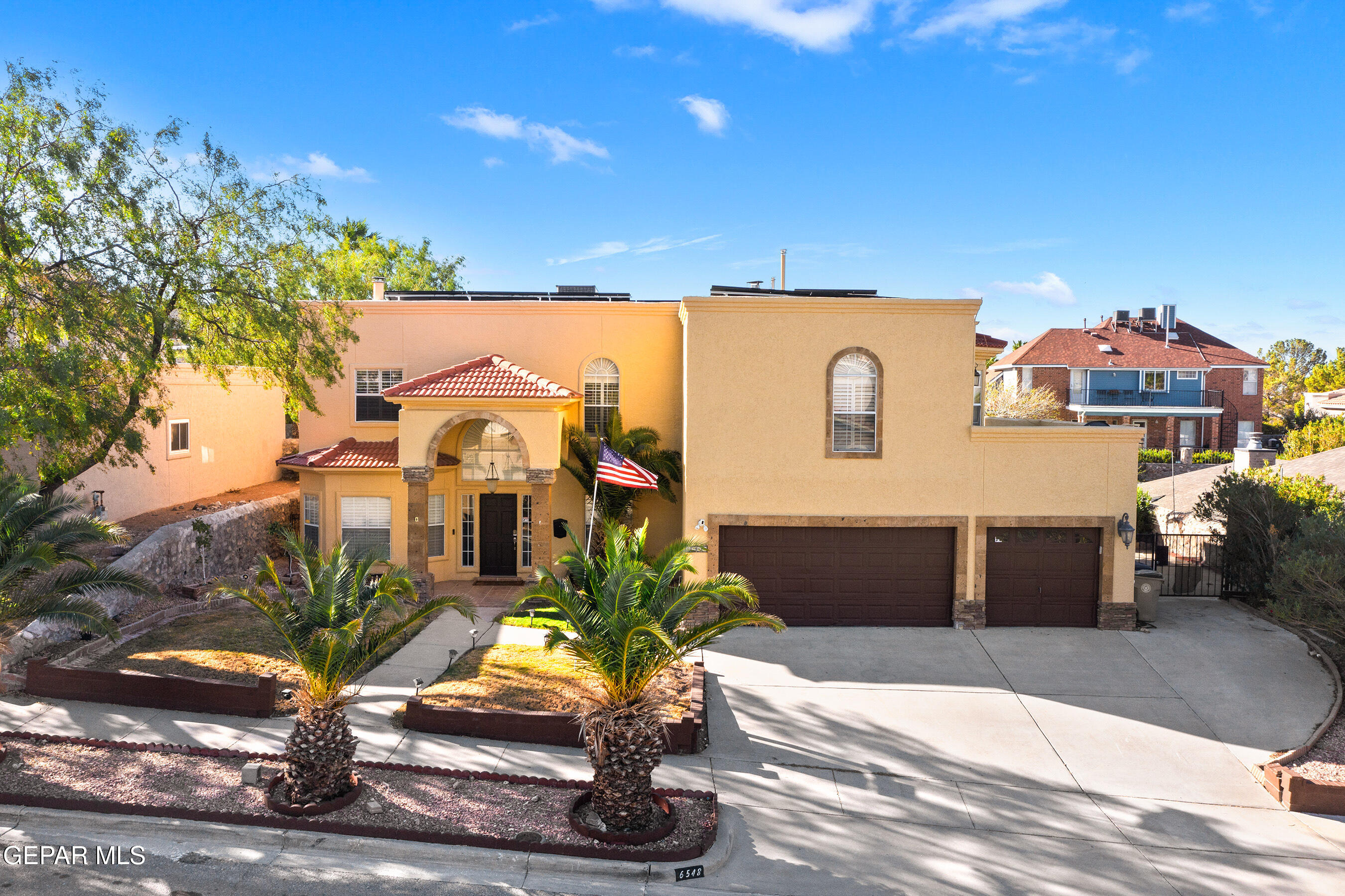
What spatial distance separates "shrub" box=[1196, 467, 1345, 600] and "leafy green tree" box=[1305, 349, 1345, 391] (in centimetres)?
4234

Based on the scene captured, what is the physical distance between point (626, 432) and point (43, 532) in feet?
38.2

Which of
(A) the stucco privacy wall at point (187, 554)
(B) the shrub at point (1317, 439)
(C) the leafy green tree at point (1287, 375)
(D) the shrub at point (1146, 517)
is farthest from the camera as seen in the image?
(C) the leafy green tree at point (1287, 375)

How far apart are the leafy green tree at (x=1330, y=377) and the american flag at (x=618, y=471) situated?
55.1m

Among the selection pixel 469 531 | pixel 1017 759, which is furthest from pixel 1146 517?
pixel 469 531

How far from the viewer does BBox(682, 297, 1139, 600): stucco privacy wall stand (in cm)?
1576

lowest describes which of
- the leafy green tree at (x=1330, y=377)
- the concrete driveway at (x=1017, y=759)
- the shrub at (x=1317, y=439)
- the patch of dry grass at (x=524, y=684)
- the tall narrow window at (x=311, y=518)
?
the concrete driveway at (x=1017, y=759)

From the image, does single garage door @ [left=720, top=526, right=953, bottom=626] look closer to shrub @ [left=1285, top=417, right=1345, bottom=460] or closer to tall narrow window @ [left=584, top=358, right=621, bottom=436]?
tall narrow window @ [left=584, top=358, right=621, bottom=436]

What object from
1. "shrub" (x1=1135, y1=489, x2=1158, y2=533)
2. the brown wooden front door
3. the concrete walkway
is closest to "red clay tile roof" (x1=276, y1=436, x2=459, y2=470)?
the brown wooden front door

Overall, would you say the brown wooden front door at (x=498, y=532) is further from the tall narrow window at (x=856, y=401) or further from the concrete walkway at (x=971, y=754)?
the tall narrow window at (x=856, y=401)

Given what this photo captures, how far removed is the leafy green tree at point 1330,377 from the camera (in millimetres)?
50156

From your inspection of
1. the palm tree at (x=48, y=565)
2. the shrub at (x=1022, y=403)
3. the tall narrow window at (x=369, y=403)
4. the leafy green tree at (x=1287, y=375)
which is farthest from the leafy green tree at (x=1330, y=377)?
the palm tree at (x=48, y=565)

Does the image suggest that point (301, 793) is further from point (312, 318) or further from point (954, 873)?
point (312, 318)

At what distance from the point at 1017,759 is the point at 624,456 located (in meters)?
10.7

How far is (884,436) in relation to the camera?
15953 mm
